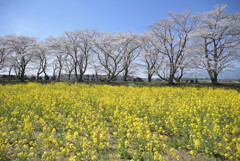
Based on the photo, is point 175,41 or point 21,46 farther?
point 21,46

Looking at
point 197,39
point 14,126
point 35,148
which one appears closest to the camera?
point 35,148

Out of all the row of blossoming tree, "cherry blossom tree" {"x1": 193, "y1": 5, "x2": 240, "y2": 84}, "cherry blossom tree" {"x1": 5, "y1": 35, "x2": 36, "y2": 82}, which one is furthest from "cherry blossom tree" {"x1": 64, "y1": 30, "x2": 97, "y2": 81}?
"cherry blossom tree" {"x1": 193, "y1": 5, "x2": 240, "y2": 84}

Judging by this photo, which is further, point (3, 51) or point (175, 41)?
point (3, 51)

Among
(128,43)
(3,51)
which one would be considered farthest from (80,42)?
(3,51)

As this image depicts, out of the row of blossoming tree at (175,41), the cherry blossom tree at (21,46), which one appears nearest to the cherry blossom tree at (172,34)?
the row of blossoming tree at (175,41)

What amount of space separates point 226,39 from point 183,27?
250 inches

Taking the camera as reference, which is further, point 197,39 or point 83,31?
point 83,31

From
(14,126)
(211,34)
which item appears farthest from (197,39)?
(14,126)

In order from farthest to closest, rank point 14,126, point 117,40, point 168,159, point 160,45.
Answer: point 117,40, point 160,45, point 14,126, point 168,159

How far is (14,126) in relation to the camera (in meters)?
5.27

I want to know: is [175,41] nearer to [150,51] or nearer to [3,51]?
[150,51]

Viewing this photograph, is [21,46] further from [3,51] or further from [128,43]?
[128,43]

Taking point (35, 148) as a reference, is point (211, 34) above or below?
above

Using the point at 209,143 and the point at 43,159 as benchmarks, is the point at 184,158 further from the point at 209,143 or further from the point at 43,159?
the point at 43,159
